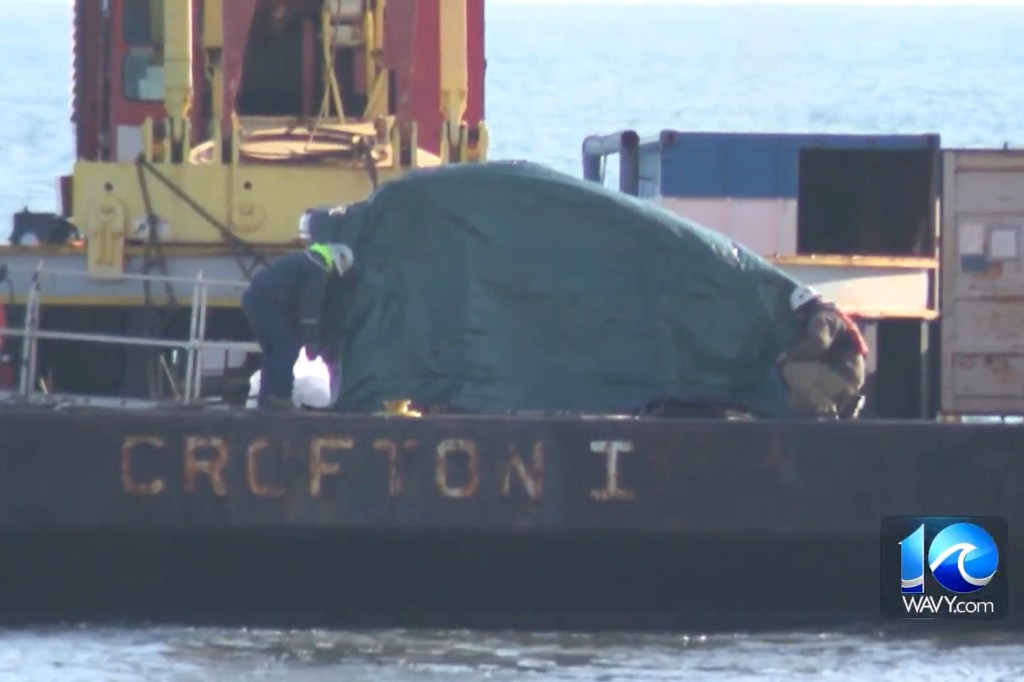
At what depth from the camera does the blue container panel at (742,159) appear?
59.8ft

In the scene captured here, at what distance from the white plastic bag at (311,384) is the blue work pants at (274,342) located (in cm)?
10

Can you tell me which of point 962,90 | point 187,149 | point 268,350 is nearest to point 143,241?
point 187,149

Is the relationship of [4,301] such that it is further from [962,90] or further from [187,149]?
[962,90]

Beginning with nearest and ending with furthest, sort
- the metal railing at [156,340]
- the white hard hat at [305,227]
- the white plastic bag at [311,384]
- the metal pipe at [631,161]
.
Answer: the metal railing at [156,340], the white plastic bag at [311,384], the white hard hat at [305,227], the metal pipe at [631,161]

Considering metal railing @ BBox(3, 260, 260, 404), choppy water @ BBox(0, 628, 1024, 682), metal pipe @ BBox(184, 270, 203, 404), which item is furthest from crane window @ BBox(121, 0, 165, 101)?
choppy water @ BBox(0, 628, 1024, 682)

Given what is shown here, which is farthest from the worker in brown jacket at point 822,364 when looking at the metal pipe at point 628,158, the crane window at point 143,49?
the crane window at point 143,49

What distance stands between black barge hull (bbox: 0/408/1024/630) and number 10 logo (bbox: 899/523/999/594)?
0.14 meters

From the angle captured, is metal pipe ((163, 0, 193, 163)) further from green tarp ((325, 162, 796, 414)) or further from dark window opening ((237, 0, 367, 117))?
green tarp ((325, 162, 796, 414))

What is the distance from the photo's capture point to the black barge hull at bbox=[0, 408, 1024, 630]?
1469cm

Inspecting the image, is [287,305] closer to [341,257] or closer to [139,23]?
[341,257]

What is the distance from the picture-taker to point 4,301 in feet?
54.4

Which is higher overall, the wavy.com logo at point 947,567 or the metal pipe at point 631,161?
the metal pipe at point 631,161

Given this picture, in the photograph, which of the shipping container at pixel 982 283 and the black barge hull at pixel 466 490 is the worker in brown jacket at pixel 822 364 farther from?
the shipping container at pixel 982 283

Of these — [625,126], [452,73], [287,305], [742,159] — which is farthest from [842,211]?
[625,126]
